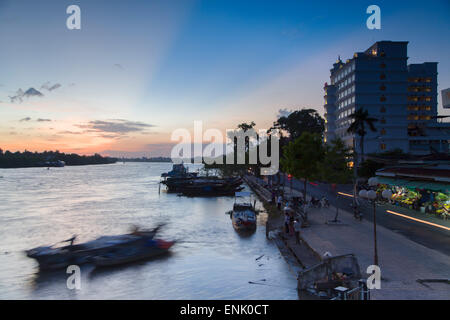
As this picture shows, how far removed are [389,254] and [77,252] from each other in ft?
69.1

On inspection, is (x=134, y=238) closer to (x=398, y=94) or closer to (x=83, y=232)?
(x=83, y=232)

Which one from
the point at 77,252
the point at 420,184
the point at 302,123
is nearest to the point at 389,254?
the point at 420,184

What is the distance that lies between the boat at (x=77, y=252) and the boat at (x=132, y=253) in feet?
1.54

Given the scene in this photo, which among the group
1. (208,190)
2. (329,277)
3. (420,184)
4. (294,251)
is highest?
(420,184)

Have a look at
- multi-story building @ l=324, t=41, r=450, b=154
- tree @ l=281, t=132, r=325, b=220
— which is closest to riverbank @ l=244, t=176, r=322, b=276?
tree @ l=281, t=132, r=325, b=220

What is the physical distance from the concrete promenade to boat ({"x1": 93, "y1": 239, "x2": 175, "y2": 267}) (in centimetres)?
1028

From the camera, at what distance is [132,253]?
77.4ft

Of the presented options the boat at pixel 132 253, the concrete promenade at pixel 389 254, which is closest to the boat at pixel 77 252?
the boat at pixel 132 253

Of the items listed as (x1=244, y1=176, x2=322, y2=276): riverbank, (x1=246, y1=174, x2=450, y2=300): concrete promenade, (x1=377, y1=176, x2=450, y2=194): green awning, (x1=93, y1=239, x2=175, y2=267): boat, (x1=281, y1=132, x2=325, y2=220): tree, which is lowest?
(x1=93, y1=239, x2=175, y2=267): boat

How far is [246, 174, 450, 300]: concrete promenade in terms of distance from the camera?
12344 mm

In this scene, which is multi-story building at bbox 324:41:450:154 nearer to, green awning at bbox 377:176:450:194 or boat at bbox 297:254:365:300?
green awning at bbox 377:176:450:194

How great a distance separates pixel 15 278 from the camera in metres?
21.1

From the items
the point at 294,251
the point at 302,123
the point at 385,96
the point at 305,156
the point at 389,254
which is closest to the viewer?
the point at 389,254

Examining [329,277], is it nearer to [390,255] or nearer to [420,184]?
[390,255]
